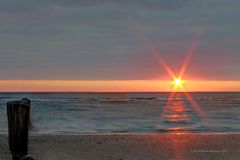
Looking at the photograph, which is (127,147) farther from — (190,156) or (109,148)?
(190,156)

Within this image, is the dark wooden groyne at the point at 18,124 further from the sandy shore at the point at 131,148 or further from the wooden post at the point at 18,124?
the sandy shore at the point at 131,148

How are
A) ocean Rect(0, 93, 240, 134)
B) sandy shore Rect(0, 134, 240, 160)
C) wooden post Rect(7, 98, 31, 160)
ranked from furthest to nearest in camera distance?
ocean Rect(0, 93, 240, 134) → sandy shore Rect(0, 134, 240, 160) → wooden post Rect(7, 98, 31, 160)

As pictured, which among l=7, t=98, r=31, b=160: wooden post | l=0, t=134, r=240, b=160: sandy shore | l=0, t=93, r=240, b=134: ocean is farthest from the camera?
l=0, t=93, r=240, b=134: ocean

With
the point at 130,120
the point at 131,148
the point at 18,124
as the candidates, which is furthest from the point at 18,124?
the point at 130,120

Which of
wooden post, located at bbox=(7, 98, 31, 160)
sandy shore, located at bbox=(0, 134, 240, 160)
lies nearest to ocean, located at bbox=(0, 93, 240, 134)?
sandy shore, located at bbox=(0, 134, 240, 160)

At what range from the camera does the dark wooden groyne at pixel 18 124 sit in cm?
759

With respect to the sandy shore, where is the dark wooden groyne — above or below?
above

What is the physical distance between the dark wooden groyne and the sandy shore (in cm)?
270

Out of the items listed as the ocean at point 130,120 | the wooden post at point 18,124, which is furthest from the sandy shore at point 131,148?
the ocean at point 130,120

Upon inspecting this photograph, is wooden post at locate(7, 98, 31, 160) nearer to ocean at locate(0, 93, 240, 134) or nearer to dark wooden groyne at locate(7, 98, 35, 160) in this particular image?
dark wooden groyne at locate(7, 98, 35, 160)

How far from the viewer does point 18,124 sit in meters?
7.72

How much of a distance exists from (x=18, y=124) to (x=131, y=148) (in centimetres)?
556

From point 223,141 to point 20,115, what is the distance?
884cm

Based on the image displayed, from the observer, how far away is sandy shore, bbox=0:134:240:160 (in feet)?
36.1
